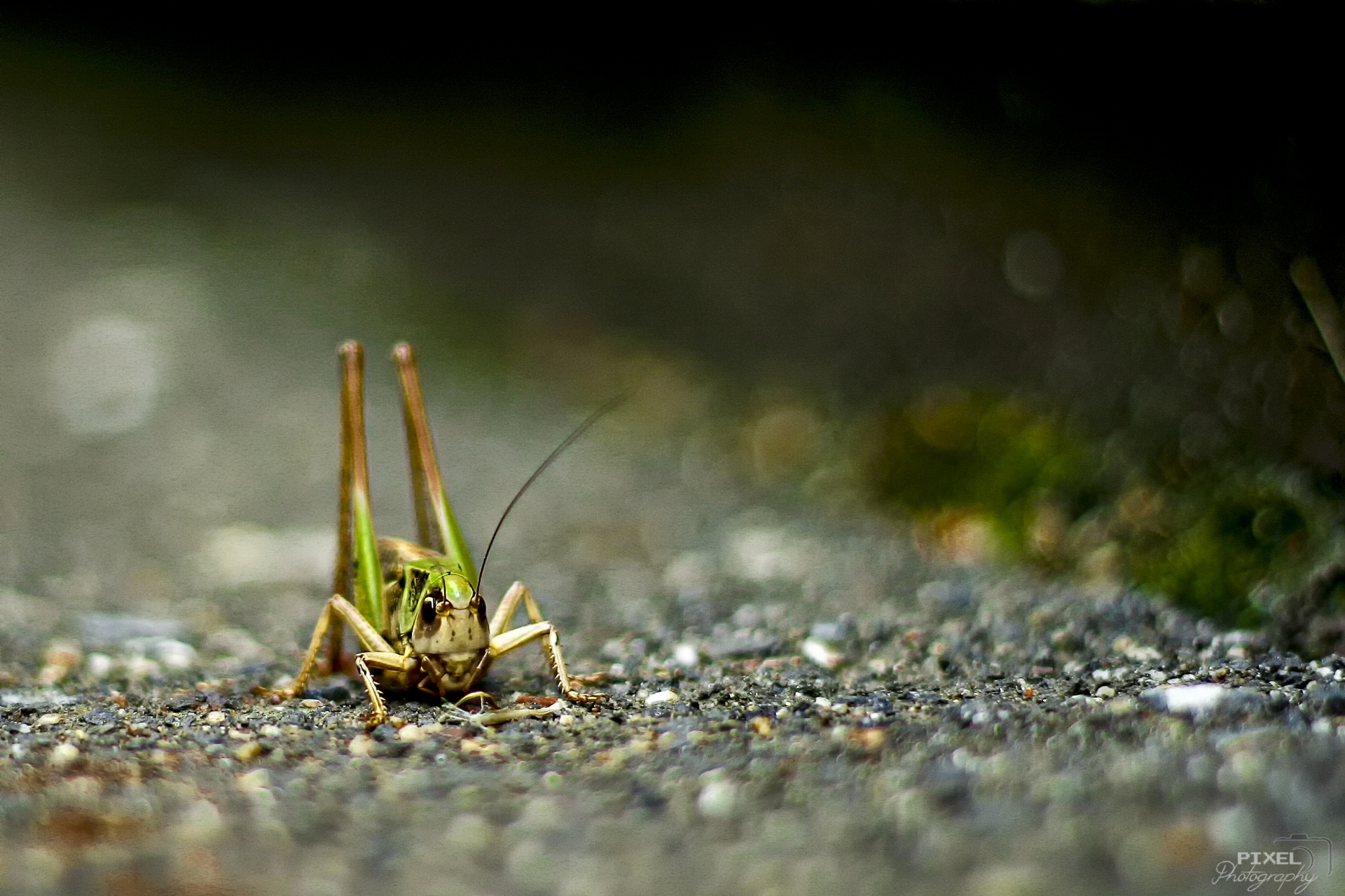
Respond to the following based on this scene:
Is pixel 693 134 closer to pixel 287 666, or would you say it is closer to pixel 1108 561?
pixel 1108 561

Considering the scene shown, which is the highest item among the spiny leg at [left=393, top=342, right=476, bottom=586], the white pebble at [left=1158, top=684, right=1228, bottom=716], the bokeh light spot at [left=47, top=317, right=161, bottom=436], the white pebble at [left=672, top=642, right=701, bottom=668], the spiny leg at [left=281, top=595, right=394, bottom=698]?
the bokeh light spot at [left=47, top=317, right=161, bottom=436]

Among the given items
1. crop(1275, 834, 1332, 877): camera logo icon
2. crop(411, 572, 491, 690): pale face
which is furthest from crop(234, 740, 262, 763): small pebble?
crop(1275, 834, 1332, 877): camera logo icon

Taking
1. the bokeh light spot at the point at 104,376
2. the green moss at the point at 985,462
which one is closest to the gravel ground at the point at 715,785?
the green moss at the point at 985,462

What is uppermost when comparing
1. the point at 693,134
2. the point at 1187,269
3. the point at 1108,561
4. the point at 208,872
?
the point at 693,134

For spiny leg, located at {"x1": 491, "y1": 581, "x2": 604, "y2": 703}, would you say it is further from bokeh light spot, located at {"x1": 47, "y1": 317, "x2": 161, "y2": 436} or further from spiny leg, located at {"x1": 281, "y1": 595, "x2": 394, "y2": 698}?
bokeh light spot, located at {"x1": 47, "y1": 317, "x2": 161, "y2": 436}

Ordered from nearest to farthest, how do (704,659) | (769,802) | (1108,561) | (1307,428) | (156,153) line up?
(769,802), (704,659), (1307,428), (1108,561), (156,153)

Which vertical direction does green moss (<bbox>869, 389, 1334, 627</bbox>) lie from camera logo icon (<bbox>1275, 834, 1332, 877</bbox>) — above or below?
above

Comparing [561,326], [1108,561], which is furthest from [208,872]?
[561,326]
